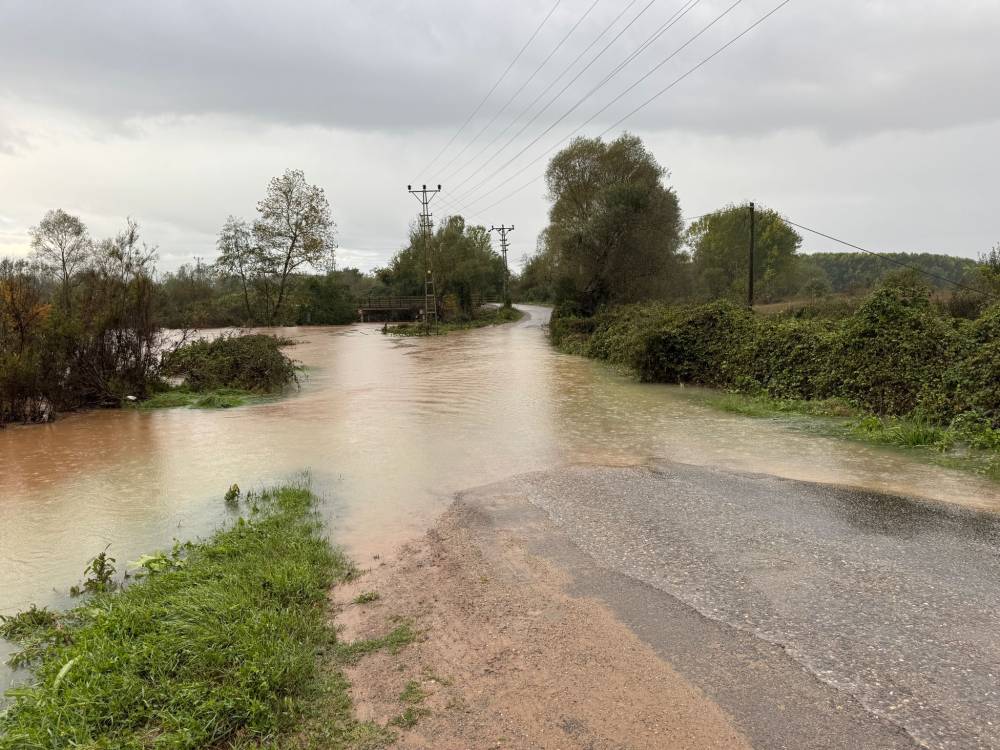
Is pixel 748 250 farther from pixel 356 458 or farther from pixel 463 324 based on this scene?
pixel 356 458

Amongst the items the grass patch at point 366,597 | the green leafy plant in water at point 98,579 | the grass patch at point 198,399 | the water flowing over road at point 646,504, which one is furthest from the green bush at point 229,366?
the grass patch at point 366,597

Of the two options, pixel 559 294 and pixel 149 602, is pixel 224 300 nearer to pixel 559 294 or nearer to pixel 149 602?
pixel 559 294

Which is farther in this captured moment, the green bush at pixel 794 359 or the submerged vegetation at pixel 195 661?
the green bush at pixel 794 359

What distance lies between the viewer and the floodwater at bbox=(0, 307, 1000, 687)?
6.37 m

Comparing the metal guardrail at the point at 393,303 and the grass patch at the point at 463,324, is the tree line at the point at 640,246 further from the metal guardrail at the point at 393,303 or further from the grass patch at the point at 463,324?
the metal guardrail at the point at 393,303

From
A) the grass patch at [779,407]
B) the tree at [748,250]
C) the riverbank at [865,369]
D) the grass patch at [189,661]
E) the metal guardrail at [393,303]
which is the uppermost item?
the tree at [748,250]

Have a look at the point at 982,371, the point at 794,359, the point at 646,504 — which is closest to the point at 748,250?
the point at 794,359

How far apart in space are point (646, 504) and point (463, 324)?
46957 millimetres

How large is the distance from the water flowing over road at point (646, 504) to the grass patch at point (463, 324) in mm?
32632

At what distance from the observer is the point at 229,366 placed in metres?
16.5

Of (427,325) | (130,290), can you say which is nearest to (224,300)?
(427,325)

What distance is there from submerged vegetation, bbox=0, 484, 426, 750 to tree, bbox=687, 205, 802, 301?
5443cm

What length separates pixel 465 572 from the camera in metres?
5.09

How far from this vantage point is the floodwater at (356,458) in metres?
6.37
